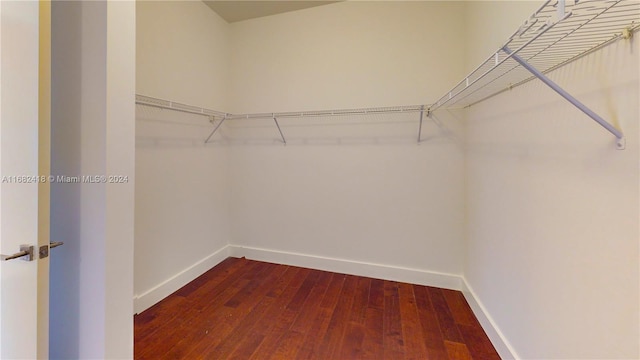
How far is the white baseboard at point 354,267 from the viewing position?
2369mm

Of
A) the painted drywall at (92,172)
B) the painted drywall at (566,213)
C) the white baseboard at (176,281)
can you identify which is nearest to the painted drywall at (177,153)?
the white baseboard at (176,281)

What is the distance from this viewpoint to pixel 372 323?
1.86 metres

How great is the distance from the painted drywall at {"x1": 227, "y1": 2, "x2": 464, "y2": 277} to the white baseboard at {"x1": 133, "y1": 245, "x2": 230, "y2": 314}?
0.29m

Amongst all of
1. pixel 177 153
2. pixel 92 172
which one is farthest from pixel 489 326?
pixel 177 153

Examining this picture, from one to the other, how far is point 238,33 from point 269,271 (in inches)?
103

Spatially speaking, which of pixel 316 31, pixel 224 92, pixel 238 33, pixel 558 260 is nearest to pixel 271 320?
pixel 558 260

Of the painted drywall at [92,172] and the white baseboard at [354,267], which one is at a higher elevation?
the painted drywall at [92,172]

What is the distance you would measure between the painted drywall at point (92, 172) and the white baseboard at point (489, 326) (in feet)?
6.42

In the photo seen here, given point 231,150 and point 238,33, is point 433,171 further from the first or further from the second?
point 238,33

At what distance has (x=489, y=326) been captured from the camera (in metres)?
1.70

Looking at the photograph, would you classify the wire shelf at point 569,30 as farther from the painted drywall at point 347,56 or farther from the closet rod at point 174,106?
the closet rod at point 174,106

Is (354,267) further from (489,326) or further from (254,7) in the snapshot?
(254,7)

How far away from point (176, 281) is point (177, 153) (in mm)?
1125

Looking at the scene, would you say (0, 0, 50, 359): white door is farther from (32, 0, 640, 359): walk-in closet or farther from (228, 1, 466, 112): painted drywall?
(228, 1, 466, 112): painted drywall
